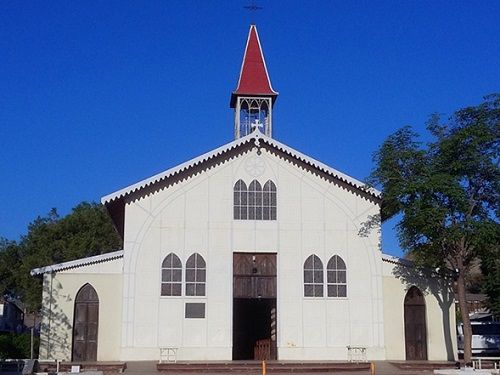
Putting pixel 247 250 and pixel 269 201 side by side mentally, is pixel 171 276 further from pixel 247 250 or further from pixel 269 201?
pixel 269 201

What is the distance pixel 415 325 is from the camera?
2938cm

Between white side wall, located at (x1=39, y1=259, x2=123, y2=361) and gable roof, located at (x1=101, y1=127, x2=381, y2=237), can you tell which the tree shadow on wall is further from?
gable roof, located at (x1=101, y1=127, x2=381, y2=237)

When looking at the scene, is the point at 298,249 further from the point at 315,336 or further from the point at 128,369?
the point at 128,369

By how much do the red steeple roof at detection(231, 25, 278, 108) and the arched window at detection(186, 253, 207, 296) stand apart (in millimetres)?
9017

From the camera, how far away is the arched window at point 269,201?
2936cm

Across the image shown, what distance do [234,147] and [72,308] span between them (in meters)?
9.25

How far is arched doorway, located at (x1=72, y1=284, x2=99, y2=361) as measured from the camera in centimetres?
2794

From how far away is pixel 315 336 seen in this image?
28.5 m

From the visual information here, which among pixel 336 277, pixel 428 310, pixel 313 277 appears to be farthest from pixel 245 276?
pixel 428 310

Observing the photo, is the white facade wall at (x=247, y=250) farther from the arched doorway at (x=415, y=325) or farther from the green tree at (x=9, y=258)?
the green tree at (x=9, y=258)

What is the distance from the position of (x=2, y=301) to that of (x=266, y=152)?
46.7 m

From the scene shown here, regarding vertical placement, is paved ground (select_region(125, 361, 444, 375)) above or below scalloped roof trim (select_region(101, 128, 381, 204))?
below

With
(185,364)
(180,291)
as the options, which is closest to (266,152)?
(180,291)

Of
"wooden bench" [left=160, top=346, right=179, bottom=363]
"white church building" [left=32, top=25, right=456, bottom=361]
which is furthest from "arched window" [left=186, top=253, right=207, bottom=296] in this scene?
"wooden bench" [left=160, top=346, right=179, bottom=363]
